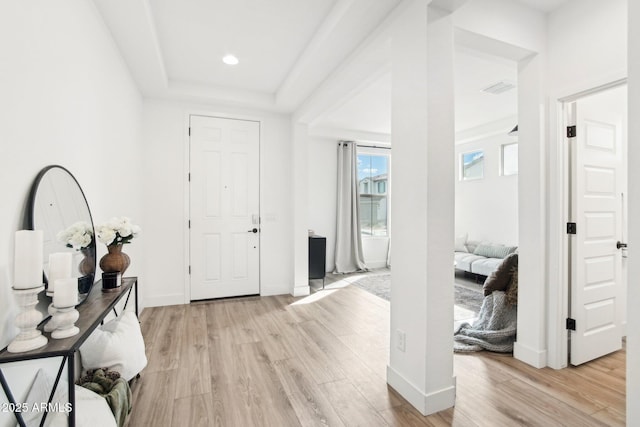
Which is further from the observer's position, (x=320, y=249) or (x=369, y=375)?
(x=320, y=249)

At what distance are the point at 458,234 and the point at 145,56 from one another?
575 cm

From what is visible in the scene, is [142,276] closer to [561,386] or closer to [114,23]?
[114,23]

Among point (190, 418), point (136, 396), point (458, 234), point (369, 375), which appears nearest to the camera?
point (190, 418)

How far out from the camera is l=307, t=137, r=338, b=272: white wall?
6043mm

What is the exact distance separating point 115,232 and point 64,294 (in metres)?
0.75

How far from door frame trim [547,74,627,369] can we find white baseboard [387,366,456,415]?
1029 mm

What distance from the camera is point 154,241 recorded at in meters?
3.79

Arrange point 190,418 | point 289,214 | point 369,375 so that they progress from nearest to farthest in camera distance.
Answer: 1. point 190,418
2. point 369,375
3. point 289,214

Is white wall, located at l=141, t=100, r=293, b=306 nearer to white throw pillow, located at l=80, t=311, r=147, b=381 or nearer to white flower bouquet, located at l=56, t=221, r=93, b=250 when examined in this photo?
white throw pillow, located at l=80, t=311, r=147, b=381

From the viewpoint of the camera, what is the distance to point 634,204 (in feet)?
4.06

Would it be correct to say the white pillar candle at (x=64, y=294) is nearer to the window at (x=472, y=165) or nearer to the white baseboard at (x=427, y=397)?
the white baseboard at (x=427, y=397)

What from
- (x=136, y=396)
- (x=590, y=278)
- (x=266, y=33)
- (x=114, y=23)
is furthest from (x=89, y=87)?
(x=590, y=278)

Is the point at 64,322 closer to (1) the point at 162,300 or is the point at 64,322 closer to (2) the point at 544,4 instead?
(1) the point at 162,300

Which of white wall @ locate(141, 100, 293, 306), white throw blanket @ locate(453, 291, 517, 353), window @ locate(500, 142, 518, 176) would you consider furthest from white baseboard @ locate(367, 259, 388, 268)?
white wall @ locate(141, 100, 293, 306)
